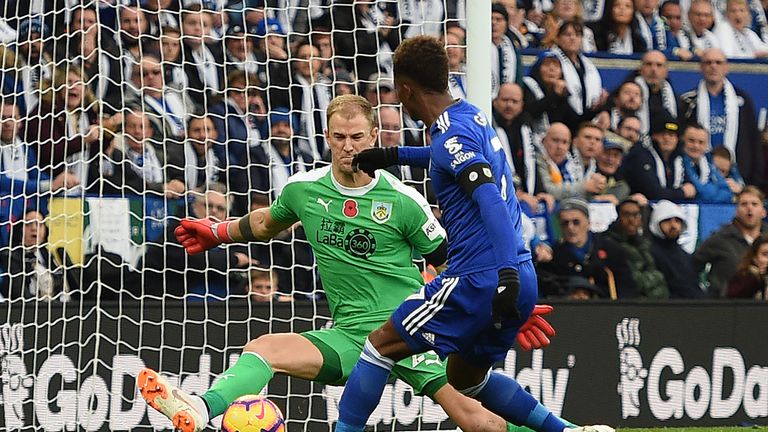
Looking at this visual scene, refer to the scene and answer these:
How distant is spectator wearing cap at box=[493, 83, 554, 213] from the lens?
31.9 ft

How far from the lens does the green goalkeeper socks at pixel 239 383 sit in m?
5.73

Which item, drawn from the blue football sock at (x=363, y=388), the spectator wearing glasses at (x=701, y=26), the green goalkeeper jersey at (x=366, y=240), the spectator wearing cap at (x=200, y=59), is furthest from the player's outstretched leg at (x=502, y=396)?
the spectator wearing glasses at (x=701, y=26)

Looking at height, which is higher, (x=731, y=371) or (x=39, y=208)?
(x=39, y=208)

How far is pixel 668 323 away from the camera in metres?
9.09

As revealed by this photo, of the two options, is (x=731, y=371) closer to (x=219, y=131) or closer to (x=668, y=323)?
(x=668, y=323)

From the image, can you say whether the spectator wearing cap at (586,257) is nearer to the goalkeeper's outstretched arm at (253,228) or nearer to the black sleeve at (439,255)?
the black sleeve at (439,255)

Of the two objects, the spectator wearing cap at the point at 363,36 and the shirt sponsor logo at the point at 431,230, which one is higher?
the spectator wearing cap at the point at 363,36

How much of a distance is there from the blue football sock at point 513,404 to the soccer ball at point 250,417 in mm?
835

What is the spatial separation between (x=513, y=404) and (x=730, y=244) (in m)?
4.94

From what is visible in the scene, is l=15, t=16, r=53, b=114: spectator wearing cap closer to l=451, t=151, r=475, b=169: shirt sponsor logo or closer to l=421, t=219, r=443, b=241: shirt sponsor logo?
l=421, t=219, r=443, b=241: shirt sponsor logo

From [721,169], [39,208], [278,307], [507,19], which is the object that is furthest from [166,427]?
[721,169]

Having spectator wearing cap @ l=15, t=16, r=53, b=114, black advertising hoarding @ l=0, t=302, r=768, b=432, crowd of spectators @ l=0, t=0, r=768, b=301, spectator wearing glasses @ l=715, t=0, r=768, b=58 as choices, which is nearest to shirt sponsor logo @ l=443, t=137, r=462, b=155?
crowd of spectators @ l=0, t=0, r=768, b=301

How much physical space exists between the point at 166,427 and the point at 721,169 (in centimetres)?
520

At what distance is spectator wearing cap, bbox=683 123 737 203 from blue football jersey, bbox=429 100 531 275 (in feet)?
18.0
